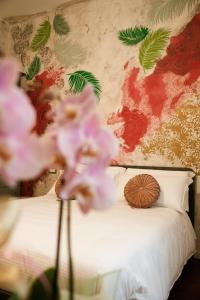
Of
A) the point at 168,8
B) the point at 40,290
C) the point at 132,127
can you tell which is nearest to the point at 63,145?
the point at 40,290

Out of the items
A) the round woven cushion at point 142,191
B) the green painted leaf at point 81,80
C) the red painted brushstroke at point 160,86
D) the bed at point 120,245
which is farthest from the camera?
the green painted leaf at point 81,80

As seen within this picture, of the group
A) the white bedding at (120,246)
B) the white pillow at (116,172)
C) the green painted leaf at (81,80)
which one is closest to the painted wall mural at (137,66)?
the green painted leaf at (81,80)

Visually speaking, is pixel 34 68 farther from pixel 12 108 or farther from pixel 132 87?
pixel 12 108

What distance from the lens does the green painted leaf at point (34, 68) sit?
4008 millimetres

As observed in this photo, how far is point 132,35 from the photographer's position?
11.0ft

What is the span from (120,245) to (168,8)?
2561 mm

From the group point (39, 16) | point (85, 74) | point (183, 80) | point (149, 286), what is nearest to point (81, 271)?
point (149, 286)

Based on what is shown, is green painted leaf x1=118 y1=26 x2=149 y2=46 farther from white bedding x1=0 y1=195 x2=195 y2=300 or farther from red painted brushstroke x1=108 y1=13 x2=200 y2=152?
white bedding x1=0 y1=195 x2=195 y2=300

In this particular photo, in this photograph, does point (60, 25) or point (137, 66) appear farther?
point (60, 25)

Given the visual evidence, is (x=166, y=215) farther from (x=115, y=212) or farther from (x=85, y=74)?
(x=85, y=74)

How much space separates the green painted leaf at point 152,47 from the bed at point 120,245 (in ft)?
4.66

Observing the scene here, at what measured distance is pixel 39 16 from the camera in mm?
3973

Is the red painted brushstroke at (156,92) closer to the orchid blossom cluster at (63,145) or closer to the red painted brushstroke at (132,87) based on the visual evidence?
the red painted brushstroke at (132,87)

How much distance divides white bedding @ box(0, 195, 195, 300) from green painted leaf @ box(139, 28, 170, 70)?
5.33 feet
